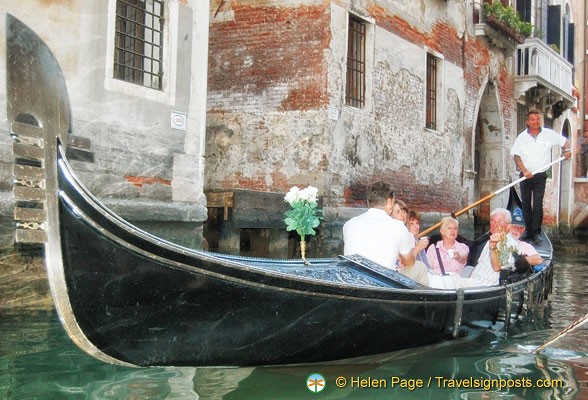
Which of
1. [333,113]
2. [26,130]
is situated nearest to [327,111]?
[333,113]

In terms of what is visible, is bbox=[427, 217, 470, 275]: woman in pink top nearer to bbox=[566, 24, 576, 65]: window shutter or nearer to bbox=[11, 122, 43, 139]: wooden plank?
bbox=[11, 122, 43, 139]: wooden plank

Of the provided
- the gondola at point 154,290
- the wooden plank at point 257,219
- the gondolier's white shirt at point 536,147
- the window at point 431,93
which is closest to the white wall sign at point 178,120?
the wooden plank at point 257,219

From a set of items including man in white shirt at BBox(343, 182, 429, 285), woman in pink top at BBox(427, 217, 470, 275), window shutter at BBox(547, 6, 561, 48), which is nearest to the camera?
man in white shirt at BBox(343, 182, 429, 285)

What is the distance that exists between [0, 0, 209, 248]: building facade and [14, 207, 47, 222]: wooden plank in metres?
2.01

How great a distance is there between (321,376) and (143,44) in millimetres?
3957

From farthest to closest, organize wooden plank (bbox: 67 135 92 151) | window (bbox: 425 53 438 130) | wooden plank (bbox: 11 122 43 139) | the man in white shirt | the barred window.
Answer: window (bbox: 425 53 438 130) < the barred window < wooden plank (bbox: 67 135 92 151) < the man in white shirt < wooden plank (bbox: 11 122 43 139)

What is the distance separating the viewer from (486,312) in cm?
463

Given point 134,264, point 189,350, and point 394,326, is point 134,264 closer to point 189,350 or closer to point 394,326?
point 189,350

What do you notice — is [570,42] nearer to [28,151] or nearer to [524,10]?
[524,10]

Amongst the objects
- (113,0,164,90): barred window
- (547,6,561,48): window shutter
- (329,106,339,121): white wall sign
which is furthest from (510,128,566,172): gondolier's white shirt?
(547,6,561,48): window shutter

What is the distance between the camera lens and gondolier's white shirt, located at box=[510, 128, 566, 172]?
6703 millimetres

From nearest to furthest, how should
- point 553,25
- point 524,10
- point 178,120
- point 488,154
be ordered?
point 178,120
point 488,154
point 524,10
point 553,25

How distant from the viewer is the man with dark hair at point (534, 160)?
6.70 metres

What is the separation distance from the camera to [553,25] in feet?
51.6
